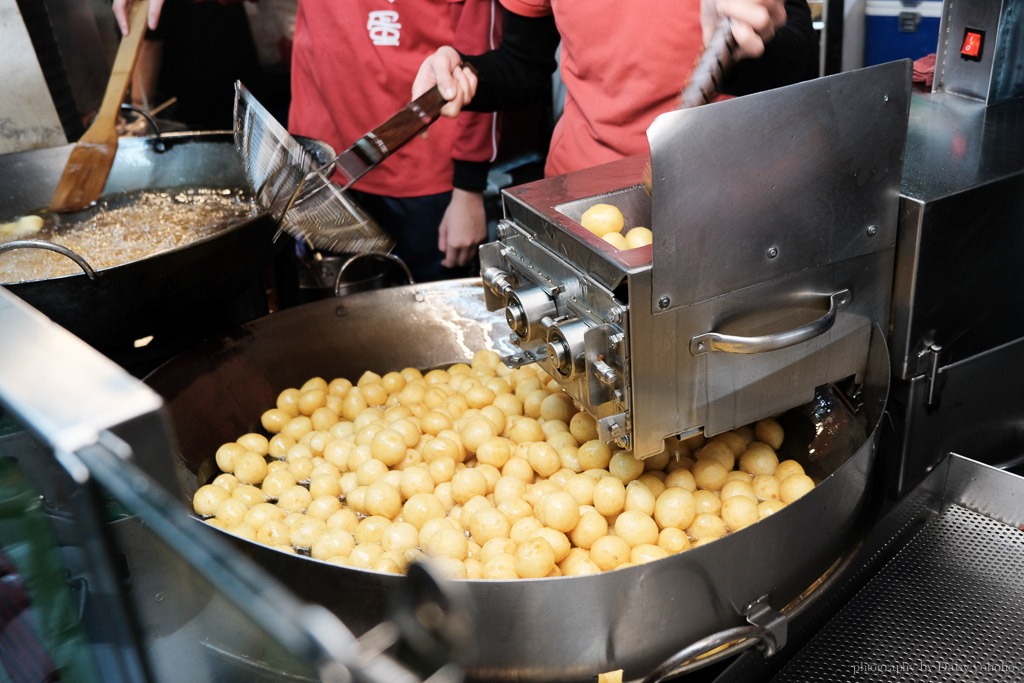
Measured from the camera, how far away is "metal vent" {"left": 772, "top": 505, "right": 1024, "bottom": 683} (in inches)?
49.6

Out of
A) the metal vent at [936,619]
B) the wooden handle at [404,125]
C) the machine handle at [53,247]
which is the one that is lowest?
the metal vent at [936,619]

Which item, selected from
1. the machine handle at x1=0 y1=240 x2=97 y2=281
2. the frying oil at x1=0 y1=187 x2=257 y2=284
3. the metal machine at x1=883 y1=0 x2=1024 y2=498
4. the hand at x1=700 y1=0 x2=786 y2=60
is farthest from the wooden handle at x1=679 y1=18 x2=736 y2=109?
the frying oil at x1=0 y1=187 x2=257 y2=284

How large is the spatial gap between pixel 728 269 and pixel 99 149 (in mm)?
1764

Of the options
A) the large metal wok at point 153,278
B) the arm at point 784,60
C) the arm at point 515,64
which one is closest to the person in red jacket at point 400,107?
the arm at point 515,64

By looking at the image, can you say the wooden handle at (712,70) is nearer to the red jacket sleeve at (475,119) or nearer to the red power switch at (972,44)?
the red power switch at (972,44)

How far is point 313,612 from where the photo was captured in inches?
19.0

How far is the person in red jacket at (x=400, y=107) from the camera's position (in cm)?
259

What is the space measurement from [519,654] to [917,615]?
64cm

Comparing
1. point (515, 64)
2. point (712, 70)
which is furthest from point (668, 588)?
point (515, 64)

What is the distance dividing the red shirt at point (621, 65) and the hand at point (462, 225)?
61 centimetres

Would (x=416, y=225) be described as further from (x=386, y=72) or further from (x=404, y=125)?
(x=404, y=125)

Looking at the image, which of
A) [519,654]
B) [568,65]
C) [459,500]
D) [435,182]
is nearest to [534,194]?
[459,500]

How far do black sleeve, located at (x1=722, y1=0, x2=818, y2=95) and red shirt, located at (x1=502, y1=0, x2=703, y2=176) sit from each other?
4.4 inches

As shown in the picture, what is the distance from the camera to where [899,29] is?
342cm
